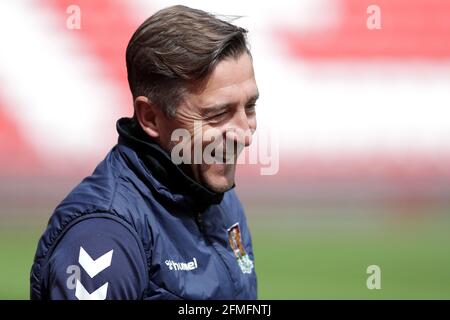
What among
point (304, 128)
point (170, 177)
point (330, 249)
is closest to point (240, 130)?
point (170, 177)

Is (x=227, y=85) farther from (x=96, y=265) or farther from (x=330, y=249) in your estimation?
(x=330, y=249)

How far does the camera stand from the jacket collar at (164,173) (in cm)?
171

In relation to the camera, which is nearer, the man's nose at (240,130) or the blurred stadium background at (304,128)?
the man's nose at (240,130)

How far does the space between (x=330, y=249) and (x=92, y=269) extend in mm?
2599

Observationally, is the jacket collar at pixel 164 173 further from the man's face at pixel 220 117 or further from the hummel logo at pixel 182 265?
the hummel logo at pixel 182 265

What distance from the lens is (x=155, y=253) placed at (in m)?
1.58

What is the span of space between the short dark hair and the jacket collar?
87 mm

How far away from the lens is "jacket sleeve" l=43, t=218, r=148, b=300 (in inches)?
58.0

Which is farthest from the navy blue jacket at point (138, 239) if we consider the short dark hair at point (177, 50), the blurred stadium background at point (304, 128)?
the blurred stadium background at point (304, 128)

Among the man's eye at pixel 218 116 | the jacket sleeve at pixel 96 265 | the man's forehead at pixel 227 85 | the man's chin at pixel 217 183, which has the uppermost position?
the man's forehead at pixel 227 85

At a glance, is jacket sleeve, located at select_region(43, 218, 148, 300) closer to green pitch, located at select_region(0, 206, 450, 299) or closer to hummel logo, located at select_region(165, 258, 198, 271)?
hummel logo, located at select_region(165, 258, 198, 271)

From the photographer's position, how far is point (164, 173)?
171cm

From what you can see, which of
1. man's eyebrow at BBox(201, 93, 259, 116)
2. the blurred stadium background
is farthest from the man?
the blurred stadium background

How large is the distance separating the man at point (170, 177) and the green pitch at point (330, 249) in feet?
6.96
